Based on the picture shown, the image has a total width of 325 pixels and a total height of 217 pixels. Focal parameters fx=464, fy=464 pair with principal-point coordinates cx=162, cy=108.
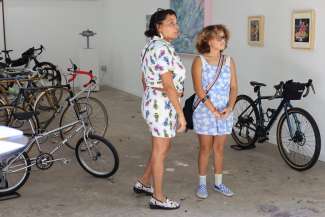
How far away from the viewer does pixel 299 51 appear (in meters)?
4.46

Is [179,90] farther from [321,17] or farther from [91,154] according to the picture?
[321,17]

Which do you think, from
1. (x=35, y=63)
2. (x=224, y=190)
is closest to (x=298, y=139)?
(x=224, y=190)

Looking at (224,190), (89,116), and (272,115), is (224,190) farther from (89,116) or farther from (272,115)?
(89,116)

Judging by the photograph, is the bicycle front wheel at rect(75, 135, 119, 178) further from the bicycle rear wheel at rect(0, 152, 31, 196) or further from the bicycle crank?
the bicycle rear wheel at rect(0, 152, 31, 196)

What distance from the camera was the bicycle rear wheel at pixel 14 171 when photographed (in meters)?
3.51

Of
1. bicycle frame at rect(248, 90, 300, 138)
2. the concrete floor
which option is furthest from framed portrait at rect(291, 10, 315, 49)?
the concrete floor

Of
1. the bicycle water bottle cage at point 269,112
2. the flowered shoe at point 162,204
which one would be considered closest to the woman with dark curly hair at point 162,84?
the flowered shoe at point 162,204

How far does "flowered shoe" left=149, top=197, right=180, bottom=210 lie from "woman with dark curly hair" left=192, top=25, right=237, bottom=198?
0.46 m

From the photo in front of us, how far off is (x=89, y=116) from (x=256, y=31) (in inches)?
78.8

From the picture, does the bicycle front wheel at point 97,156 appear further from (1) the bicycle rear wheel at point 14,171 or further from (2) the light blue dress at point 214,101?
(2) the light blue dress at point 214,101

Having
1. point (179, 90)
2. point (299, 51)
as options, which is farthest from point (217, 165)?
point (299, 51)

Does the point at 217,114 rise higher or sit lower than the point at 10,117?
higher

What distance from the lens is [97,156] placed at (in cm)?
390

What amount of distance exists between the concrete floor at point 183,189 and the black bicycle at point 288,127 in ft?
0.42
